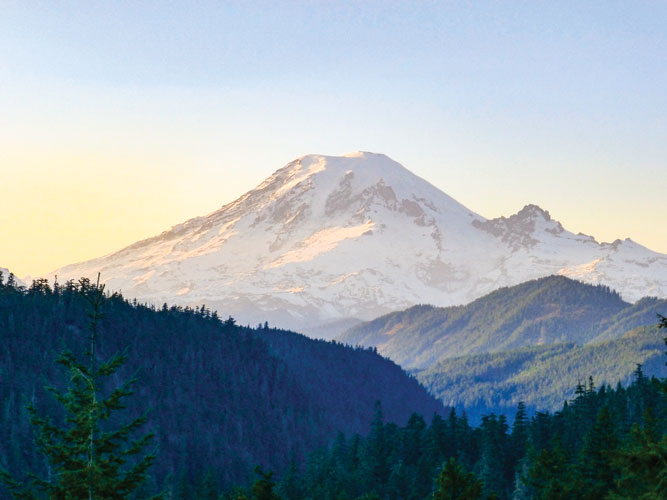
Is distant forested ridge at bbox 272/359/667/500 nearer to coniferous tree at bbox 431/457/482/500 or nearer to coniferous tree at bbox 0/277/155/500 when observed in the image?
coniferous tree at bbox 431/457/482/500

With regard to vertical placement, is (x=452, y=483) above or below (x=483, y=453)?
above

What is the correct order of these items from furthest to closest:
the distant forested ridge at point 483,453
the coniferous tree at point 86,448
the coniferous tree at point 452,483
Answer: the distant forested ridge at point 483,453
the coniferous tree at point 452,483
the coniferous tree at point 86,448

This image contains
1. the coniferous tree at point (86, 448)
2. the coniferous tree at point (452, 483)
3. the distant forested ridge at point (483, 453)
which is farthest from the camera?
the distant forested ridge at point (483, 453)

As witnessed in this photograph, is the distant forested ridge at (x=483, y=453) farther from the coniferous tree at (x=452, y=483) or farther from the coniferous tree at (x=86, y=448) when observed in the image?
the coniferous tree at (x=86, y=448)

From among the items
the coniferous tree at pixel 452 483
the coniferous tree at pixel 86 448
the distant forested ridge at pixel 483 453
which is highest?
the coniferous tree at pixel 86 448

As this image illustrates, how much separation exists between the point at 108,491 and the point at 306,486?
92.7 m

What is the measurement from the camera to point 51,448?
38625mm

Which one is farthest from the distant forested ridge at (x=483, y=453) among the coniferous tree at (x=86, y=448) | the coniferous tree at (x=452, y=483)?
the coniferous tree at (x=86, y=448)

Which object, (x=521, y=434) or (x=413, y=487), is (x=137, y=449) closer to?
(x=413, y=487)

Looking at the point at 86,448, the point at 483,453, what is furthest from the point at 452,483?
the point at 483,453

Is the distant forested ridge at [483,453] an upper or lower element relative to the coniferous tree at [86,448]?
lower

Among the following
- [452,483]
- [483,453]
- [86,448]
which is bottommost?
[483,453]

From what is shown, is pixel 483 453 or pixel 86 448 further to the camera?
pixel 483 453

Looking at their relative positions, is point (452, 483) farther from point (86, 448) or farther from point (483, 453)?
point (483, 453)
